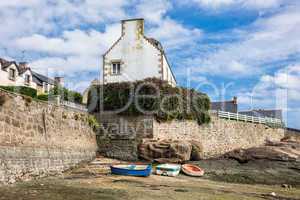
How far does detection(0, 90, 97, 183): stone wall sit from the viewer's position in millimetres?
10688

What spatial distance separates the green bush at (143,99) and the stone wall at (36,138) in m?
3.18

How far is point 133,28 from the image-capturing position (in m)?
23.7

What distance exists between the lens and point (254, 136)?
1120 inches

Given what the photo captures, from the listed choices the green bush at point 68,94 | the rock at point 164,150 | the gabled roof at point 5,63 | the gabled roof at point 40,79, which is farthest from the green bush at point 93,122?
the gabled roof at point 40,79

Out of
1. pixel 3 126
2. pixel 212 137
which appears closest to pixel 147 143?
pixel 212 137

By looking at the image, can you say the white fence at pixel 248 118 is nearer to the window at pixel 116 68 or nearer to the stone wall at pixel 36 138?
the window at pixel 116 68

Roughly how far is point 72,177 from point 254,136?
19210 millimetres

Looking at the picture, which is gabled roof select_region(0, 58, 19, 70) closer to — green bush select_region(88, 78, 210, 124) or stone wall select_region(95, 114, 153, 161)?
green bush select_region(88, 78, 210, 124)

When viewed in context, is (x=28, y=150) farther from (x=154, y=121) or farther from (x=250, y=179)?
(x=250, y=179)

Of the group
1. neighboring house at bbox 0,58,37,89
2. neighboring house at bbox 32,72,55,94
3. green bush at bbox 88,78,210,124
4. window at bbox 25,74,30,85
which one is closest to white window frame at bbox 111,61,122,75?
green bush at bbox 88,78,210,124

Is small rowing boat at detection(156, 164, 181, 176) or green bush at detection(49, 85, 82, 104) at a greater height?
green bush at detection(49, 85, 82, 104)

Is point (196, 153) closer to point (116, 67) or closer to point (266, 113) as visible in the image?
point (116, 67)

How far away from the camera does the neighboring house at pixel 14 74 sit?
28062 millimetres

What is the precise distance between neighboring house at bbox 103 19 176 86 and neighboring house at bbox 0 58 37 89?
9.65m
